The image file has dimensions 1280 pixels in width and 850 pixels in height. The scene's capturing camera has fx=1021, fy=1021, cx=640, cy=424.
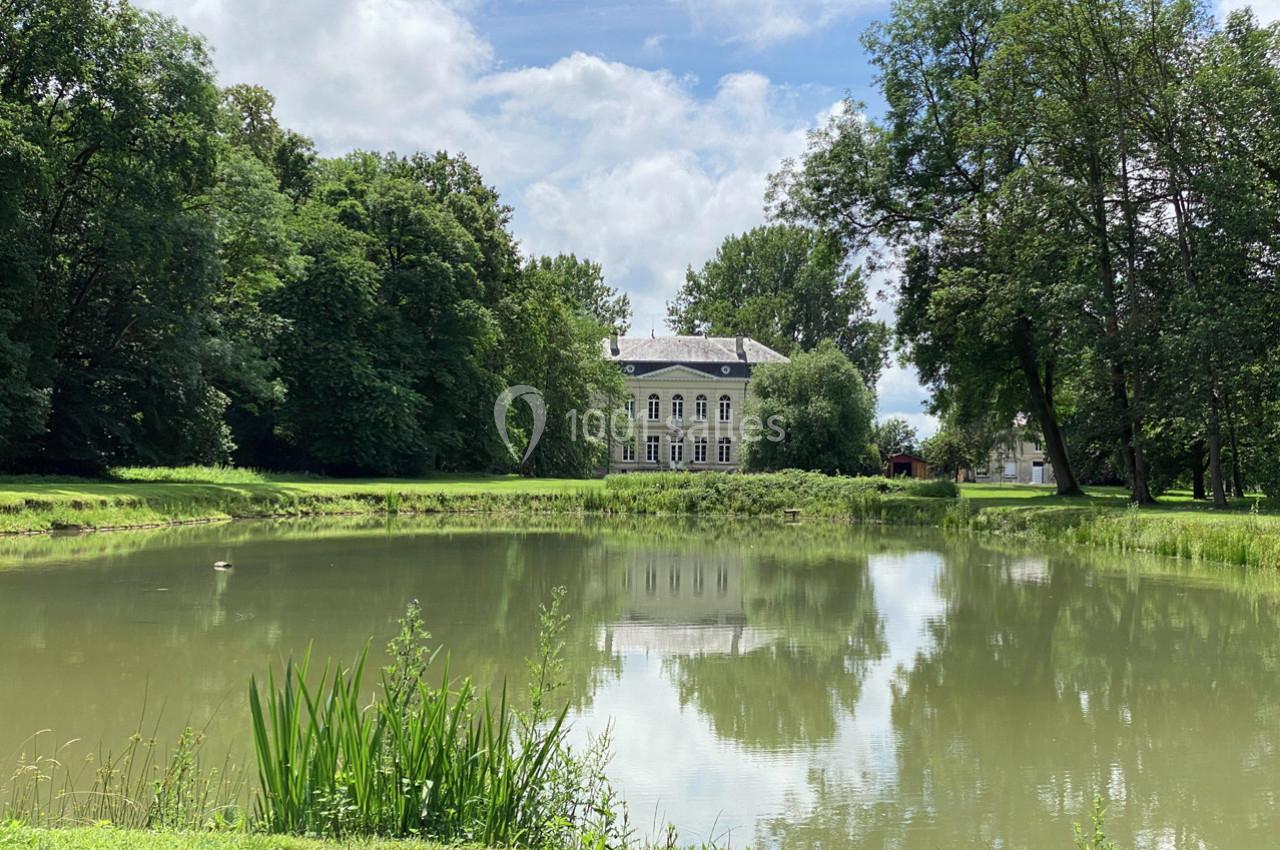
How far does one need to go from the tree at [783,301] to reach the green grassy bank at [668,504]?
38.0m

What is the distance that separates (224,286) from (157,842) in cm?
3143

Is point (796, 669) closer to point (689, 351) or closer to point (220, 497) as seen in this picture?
point (220, 497)

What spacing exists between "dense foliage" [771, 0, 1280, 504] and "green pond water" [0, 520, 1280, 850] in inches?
315

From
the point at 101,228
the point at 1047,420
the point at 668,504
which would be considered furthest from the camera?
the point at 668,504

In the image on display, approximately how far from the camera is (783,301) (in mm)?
72062

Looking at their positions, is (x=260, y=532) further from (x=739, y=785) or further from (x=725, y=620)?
(x=739, y=785)

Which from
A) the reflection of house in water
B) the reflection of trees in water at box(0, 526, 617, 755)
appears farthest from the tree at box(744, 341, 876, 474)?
the reflection of trees in water at box(0, 526, 617, 755)

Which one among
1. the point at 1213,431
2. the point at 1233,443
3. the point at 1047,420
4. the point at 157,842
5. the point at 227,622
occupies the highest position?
the point at 1047,420

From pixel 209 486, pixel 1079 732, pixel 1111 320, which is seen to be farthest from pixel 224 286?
pixel 1079 732

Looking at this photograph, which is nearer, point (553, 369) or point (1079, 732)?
point (1079, 732)

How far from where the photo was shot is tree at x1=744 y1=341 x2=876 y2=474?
141 ft

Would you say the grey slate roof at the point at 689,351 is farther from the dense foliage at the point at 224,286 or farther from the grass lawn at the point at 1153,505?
the grass lawn at the point at 1153,505

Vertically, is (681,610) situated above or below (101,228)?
below

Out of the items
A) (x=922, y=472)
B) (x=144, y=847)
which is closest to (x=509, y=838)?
(x=144, y=847)
